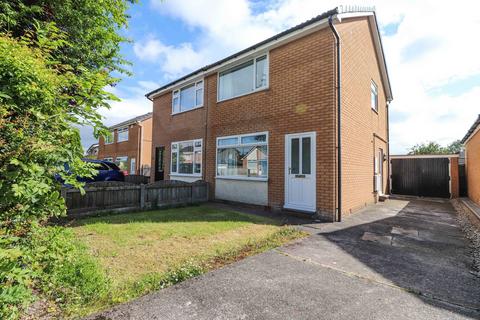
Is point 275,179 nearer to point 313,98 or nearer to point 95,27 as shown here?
point 313,98

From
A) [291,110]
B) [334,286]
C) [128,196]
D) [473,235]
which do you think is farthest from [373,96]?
[128,196]

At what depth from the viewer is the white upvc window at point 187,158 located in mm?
11156

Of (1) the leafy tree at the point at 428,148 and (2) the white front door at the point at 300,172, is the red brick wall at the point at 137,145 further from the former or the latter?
(1) the leafy tree at the point at 428,148

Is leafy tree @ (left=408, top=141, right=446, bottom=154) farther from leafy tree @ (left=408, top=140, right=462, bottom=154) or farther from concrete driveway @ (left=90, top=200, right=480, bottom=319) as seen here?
concrete driveway @ (left=90, top=200, right=480, bottom=319)

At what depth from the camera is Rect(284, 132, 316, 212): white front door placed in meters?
6.97

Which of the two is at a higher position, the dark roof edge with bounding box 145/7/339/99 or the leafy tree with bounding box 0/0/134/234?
the dark roof edge with bounding box 145/7/339/99

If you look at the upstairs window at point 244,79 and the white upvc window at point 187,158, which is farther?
the white upvc window at point 187,158

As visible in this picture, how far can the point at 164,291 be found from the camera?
280 cm

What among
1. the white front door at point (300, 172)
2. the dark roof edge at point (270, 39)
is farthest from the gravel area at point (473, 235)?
the dark roof edge at point (270, 39)

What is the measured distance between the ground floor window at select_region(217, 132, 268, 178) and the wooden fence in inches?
56.8

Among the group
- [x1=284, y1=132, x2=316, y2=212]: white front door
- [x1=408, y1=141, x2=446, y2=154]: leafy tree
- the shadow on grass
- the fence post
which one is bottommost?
the shadow on grass

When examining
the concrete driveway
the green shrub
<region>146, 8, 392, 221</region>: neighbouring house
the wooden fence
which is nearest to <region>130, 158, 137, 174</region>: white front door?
<region>146, 8, 392, 221</region>: neighbouring house

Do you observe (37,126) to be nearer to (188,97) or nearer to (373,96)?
(188,97)

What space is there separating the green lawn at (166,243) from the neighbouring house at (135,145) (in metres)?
15.0
